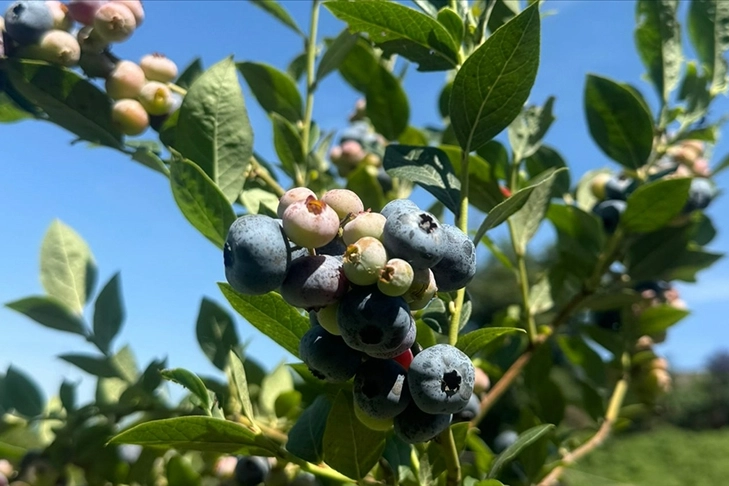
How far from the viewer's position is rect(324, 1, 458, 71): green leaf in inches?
34.6

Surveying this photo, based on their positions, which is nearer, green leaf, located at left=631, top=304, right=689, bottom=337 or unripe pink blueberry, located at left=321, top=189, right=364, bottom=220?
unripe pink blueberry, located at left=321, top=189, right=364, bottom=220

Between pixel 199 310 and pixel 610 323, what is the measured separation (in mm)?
1001

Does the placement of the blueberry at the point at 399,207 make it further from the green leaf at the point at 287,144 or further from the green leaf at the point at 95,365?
the green leaf at the point at 95,365

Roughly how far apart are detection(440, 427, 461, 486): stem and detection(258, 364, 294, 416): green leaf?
2.16 feet

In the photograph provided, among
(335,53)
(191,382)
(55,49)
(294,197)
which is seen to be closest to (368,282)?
(294,197)

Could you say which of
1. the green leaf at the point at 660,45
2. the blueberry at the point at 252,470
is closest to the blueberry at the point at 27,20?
the blueberry at the point at 252,470

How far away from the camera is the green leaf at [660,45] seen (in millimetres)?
1369

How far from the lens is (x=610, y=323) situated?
1.62 meters

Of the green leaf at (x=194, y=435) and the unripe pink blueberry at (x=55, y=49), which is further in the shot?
the unripe pink blueberry at (x=55, y=49)

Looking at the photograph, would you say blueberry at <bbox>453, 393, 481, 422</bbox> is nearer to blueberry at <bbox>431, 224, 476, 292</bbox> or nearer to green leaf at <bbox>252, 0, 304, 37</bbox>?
blueberry at <bbox>431, 224, 476, 292</bbox>

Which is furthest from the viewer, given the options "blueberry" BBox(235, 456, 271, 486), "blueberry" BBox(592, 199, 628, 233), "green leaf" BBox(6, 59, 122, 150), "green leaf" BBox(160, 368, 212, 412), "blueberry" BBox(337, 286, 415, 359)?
"blueberry" BBox(592, 199, 628, 233)

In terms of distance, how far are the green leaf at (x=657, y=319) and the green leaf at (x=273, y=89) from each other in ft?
2.93

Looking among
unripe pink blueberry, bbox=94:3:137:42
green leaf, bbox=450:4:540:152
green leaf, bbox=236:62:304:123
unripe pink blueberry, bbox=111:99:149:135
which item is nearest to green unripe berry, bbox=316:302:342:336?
green leaf, bbox=450:4:540:152

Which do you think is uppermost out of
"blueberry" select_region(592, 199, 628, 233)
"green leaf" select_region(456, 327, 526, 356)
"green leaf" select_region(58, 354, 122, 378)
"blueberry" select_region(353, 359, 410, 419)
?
"blueberry" select_region(592, 199, 628, 233)
